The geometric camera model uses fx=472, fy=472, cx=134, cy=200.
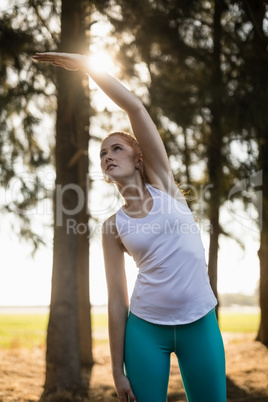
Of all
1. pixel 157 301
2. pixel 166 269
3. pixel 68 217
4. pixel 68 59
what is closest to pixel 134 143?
pixel 68 59

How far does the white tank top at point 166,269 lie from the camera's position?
1.86m

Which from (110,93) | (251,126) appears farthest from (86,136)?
(110,93)

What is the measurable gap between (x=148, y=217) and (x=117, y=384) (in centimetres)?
A: 69

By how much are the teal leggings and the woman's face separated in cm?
62

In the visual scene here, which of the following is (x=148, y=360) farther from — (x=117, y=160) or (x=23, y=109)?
(x=23, y=109)

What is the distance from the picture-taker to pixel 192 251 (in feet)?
6.27

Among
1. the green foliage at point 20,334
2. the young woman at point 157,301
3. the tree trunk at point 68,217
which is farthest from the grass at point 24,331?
the young woman at point 157,301

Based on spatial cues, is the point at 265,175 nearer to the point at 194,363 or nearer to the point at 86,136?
the point at 86,136

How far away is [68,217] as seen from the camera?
23.1ft

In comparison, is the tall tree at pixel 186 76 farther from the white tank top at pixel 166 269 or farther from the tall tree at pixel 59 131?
the white tank top at pixel 166 269

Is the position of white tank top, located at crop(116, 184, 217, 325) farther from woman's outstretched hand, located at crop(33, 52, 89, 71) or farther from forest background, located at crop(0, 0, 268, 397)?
forest background, located at crop(0, 0, 268, 397)

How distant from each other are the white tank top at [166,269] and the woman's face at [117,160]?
0.21m

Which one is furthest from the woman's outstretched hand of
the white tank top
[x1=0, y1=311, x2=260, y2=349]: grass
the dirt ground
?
[x1=0, y1=311, x2=260, y2=349]: grass

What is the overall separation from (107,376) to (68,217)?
8.89ft
